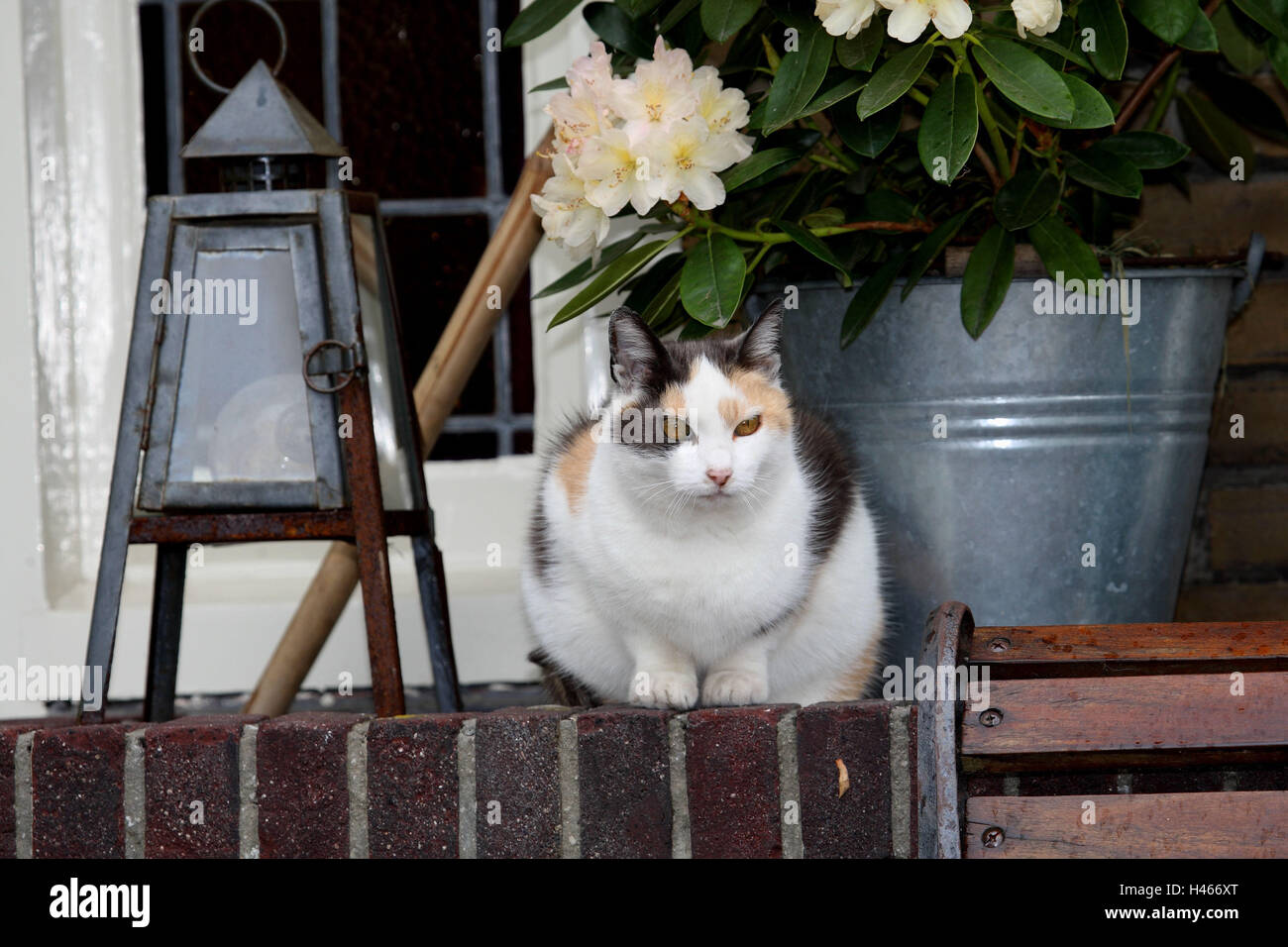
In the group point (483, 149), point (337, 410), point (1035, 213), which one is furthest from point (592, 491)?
point (483, 149)

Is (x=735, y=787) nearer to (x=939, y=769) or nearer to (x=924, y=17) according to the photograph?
(x=939, y=769)

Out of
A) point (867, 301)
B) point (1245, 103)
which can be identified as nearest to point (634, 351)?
point (867, 301)

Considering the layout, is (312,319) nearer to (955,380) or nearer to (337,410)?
(337,410)

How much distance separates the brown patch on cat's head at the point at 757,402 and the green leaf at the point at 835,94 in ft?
0.91

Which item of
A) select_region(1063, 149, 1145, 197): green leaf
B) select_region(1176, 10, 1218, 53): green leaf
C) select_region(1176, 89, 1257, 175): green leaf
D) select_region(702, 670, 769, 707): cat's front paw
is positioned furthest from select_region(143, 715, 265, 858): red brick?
select_region(1176, 89, 1257, 175): green leaf

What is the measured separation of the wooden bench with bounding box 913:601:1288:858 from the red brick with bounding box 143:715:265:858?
648 millimetres

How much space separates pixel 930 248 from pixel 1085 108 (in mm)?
237

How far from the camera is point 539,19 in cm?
163

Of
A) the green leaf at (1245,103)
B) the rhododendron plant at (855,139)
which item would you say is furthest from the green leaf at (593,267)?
the green leaf at (1245,103)

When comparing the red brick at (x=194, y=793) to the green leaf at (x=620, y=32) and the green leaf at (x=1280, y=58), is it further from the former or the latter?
the green leaf at (x=1280, y=58)

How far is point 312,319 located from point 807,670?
676 mm

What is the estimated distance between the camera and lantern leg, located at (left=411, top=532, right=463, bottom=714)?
66.1 inches

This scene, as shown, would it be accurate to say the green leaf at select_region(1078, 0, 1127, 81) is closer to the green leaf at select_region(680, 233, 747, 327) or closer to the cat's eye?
the green leaf at select_region(680, 233, 747, 327)

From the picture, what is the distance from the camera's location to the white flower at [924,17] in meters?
1.32
